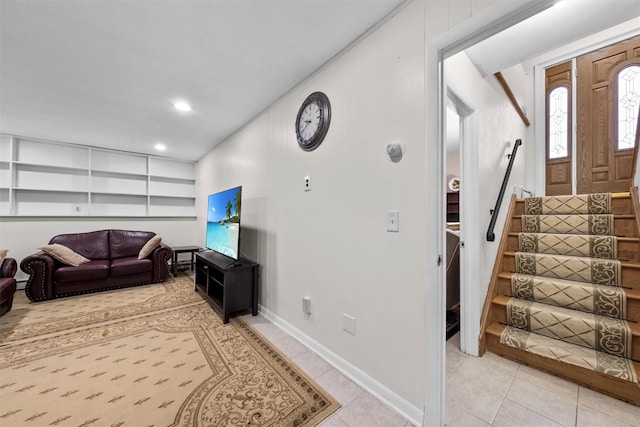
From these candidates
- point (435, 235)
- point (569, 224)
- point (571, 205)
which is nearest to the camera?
point (435, 235)


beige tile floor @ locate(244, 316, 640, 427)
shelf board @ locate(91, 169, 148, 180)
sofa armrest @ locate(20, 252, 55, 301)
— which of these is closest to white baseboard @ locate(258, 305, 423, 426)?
beige tile floor @ locate(244, 316, 640, 427)

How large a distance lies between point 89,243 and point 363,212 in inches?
187

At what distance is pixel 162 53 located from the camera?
1.85 metres

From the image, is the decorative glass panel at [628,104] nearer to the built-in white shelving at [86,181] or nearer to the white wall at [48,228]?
the built-in white shelving at [86,181]

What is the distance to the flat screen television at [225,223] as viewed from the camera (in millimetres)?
2647

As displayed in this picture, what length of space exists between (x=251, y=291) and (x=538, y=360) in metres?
2.57

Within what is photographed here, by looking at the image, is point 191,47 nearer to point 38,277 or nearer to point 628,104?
point 38,277

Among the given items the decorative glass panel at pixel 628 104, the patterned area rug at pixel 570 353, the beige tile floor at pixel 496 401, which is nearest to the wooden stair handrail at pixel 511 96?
the decorative glass panel at pixel 628 104

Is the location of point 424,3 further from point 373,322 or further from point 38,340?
point 38,340

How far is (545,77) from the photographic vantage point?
3.70m

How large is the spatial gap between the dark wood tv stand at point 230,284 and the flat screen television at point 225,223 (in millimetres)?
134

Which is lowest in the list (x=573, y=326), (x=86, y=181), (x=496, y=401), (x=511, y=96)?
(x=496, y=401)

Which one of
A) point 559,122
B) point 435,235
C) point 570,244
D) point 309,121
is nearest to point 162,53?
point 309,121

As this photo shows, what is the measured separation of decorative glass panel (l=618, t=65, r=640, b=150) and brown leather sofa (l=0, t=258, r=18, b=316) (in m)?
7.56
